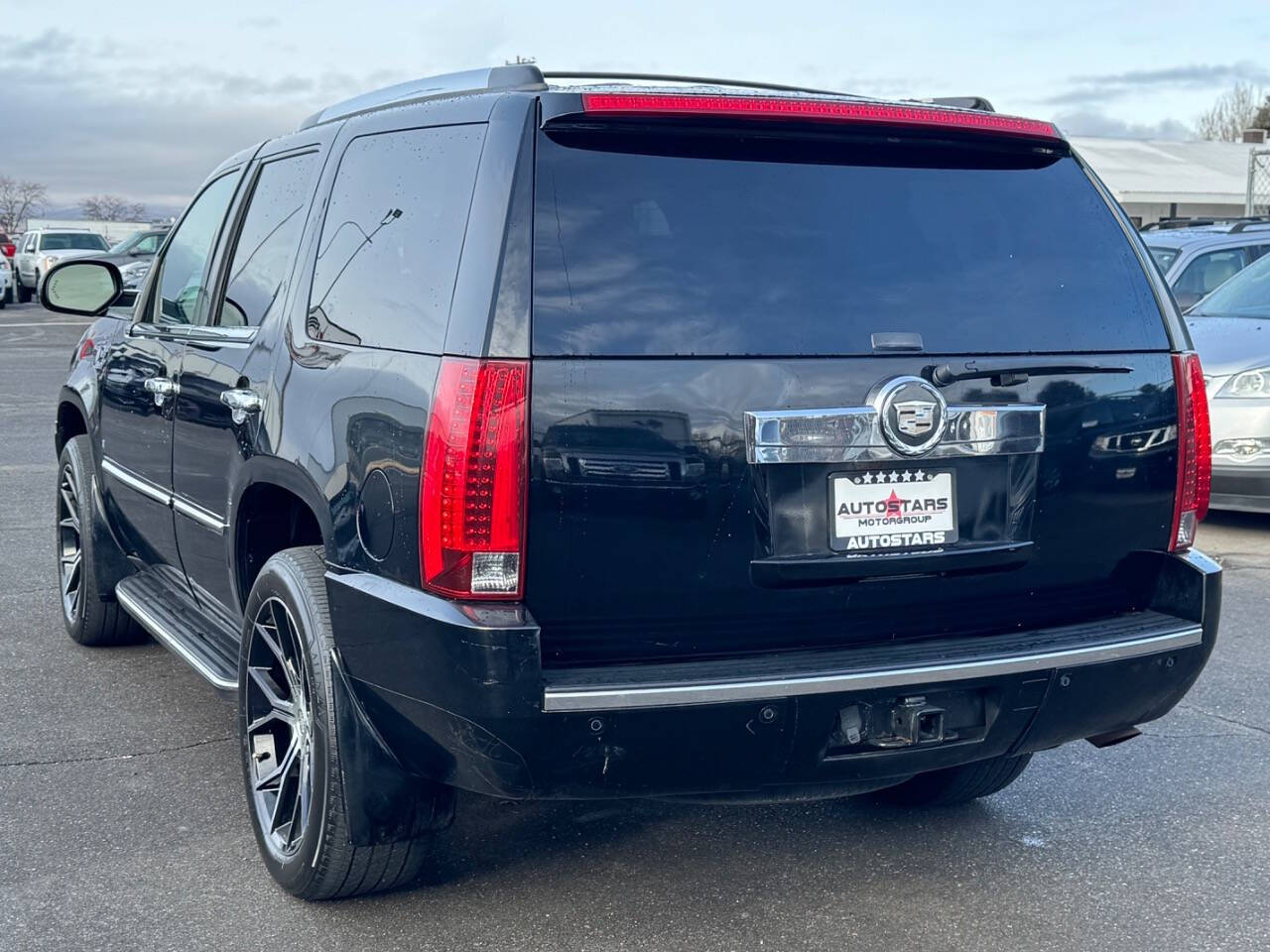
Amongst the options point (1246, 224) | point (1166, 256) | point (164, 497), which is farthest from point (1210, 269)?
point (164, 497)

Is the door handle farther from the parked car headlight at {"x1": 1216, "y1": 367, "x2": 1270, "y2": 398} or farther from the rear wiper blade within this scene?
the parked car headlight at {"x1": 1216, "y1": 367, "x2": 1270, "y2": 398}

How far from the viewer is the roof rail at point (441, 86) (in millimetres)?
3240

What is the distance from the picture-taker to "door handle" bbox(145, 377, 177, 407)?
450 centimetres

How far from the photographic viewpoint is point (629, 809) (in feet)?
13.8

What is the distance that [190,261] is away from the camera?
486 cm

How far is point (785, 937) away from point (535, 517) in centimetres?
122

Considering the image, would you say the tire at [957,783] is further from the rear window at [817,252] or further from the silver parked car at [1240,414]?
the silver parked car at [1240,414]

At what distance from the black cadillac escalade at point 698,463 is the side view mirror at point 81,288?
1963mm

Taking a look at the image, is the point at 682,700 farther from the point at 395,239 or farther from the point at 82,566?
the point at 82,566

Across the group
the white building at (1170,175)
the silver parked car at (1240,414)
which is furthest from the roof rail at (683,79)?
the white building at (1170,175)

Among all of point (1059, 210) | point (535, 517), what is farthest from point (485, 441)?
point (1059, 210)

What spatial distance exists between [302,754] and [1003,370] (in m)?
1.85

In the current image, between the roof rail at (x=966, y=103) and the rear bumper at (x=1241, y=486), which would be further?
the rear bumper at (x=1241, y=486)

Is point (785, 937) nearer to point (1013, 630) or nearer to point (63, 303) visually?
point (1013, 630)
